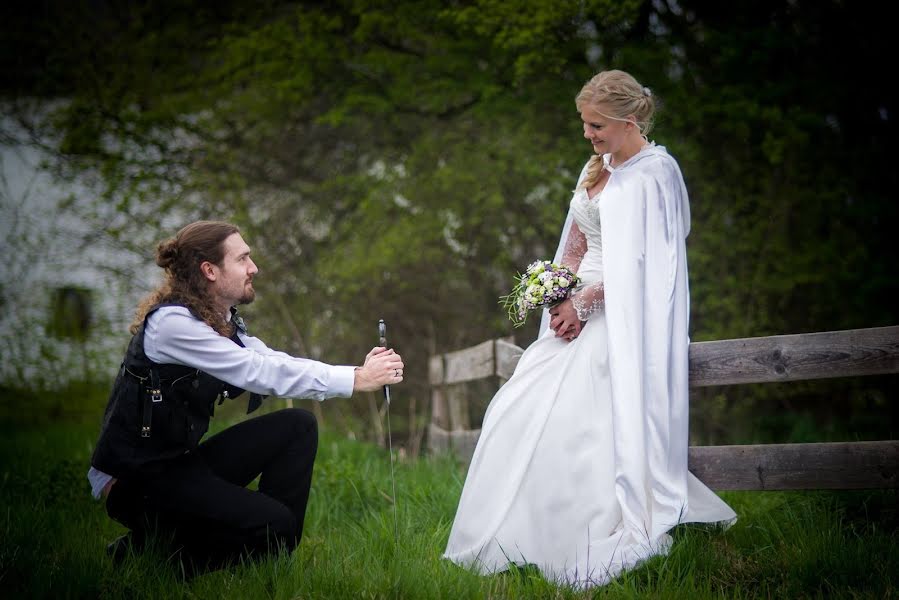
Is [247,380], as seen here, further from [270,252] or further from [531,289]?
[270,252]

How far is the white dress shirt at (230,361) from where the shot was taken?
3141mm

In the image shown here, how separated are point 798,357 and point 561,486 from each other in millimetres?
1189

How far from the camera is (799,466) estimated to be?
11.8ft

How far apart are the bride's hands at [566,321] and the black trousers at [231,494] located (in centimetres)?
118

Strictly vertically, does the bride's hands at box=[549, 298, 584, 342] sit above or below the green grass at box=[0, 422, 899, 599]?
above

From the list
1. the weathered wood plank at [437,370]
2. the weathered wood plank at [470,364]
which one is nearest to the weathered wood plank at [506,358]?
the weathered wood plank at [470,364]

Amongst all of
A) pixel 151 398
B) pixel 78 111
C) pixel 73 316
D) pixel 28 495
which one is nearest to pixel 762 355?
pixel 151 398

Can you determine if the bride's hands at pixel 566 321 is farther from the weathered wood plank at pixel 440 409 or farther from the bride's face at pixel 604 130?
the weathered wood plank at pixel 440 409

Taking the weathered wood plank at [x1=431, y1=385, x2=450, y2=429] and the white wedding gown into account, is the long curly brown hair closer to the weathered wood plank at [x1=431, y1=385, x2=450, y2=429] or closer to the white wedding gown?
the white wedding gown

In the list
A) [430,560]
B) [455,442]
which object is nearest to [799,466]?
[430,560]

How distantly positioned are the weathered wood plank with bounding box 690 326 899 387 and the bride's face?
1.00 metres

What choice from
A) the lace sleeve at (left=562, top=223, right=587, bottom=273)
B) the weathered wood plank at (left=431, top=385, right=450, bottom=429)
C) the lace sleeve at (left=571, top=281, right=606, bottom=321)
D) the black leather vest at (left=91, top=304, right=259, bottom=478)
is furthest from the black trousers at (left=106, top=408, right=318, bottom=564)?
the weathered wood plank at (left=431, top=385, right=450, bottom=429)

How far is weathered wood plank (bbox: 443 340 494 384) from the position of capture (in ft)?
19.3

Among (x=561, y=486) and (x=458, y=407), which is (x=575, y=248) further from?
(x=458, y=407)
